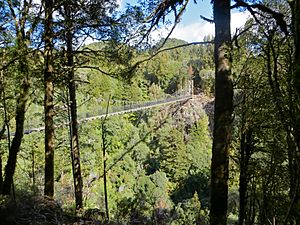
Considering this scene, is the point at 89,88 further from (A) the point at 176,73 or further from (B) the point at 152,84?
(A) the point at 176,73

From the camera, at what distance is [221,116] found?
7.49 feet

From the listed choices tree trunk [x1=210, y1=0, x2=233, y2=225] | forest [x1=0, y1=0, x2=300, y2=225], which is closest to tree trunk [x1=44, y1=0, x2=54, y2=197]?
forest [x1=0, y1=0, x2=300, y2=225]

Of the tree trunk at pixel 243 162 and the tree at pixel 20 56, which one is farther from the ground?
the tree at pixel 20 56

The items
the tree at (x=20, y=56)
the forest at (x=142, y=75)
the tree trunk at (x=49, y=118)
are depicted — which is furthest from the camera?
the tree trunk at (x=49, y=118)

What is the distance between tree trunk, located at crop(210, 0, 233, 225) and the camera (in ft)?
7.32

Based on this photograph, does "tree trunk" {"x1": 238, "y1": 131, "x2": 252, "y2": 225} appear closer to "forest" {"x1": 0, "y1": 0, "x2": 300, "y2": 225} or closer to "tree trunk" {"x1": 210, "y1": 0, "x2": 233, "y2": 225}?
"forest" {"x1": 0, "y1": 0, "x2": 300, "y2": 225}

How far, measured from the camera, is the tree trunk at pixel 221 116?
87.9 inches

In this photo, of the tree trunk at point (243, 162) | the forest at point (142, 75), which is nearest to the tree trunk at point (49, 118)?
the forest at point (142, 75)

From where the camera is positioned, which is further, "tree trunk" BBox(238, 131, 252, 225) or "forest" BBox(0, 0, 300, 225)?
"tree trunk" BBox(238, 131, 252, 225)

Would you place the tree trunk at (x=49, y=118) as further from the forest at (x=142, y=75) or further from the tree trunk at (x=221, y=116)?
the tree trunk at (x=221, y=116)

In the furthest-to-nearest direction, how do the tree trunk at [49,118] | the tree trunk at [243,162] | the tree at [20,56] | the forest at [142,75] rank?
1. the tree trunk at [243,162]
2. the tree trunk at [49,118]
3. the tree at [20,56]
4. the forest at [142,75]

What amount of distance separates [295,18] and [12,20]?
Result: 2.88 metres

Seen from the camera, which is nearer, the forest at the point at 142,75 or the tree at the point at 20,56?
the forest at the point at 142,75

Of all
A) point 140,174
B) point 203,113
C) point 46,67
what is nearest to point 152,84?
point 203,113
